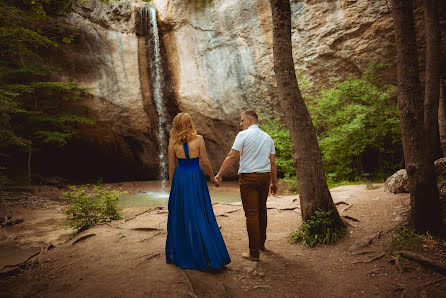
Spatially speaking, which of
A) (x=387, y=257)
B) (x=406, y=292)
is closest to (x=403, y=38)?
(x=387, y=257)

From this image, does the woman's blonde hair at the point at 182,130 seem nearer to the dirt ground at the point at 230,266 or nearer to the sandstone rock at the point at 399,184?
the dirt ground at the point at 230,266

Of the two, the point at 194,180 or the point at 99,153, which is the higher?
the point at 99,153

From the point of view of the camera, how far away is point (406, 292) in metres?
2.48

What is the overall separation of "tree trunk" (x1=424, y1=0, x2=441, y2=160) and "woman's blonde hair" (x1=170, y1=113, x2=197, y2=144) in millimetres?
3184

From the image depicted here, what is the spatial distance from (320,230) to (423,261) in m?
1.36

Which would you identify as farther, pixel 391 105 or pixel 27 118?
pixel 27 118

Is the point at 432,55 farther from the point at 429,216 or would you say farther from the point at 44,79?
→ the point at 44,79

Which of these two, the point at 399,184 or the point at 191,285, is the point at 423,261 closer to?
the point at 191,285

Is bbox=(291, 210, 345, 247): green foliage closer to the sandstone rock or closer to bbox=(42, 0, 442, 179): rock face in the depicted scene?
the sandstone rock

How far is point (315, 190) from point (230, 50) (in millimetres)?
9684

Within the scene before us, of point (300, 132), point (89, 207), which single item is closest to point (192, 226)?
point (300, 132)

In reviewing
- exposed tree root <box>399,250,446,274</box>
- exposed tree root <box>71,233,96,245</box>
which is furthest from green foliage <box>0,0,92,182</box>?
exposed tree root <box>399,250,446,274</box>

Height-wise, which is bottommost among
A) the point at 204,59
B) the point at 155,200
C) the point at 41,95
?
the point at 155,200

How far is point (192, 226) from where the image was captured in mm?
3150
